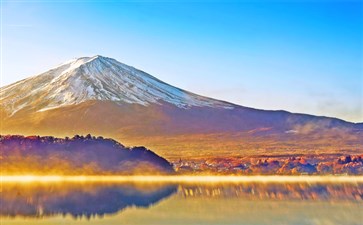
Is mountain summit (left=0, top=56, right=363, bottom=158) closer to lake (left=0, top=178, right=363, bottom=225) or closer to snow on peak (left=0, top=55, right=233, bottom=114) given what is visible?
snow on peak (left=0, top=55, right=233, bottom=114)

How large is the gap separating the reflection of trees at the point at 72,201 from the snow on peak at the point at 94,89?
165ft

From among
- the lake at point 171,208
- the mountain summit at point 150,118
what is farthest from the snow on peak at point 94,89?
the lake at point 171,208

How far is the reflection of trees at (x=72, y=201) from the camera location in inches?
575

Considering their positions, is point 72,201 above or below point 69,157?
below

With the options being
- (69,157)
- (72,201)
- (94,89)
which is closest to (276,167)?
(69,157)

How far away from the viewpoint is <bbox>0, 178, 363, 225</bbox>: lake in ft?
44.0

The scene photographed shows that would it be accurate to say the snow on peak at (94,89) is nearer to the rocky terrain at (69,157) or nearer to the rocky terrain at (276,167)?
the rocky terrain at (276,167)

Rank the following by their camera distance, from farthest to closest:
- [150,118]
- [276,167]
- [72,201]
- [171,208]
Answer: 1. [150,118]
2. [276,167]
3. [72,201]
4. [171,208]

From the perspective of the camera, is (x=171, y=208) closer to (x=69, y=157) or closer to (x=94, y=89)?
(x=69, y=157)

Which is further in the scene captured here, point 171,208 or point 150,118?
point 150,118

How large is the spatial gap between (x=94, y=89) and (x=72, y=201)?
196 ft

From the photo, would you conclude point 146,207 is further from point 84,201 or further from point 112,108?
point 112,108

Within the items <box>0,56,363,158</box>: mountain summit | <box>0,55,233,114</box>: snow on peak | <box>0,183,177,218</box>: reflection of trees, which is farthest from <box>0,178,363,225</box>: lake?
<box>0,55,233,114</box>: snow on peak

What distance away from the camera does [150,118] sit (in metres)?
70.4
